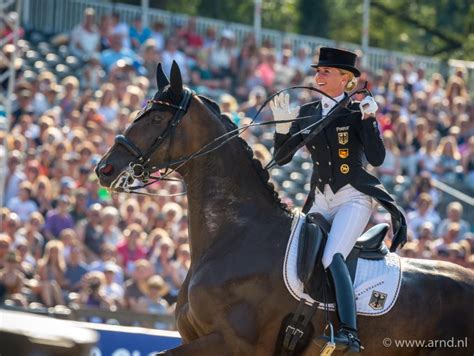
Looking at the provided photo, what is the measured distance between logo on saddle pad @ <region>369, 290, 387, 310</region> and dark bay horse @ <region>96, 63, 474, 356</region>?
9cm

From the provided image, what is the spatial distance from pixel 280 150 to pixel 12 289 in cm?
586

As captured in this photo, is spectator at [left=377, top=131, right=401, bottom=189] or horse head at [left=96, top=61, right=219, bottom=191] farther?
spectator at [left=377, top=131, right=401, bottom=189]

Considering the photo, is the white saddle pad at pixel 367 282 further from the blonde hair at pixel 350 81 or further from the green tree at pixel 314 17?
the green tree at pixel 314 17

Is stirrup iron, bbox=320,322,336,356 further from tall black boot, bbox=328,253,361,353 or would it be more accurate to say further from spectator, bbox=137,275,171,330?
spectator, bbox=137,275,171,330

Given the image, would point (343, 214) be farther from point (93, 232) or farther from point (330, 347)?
point (93, 232)

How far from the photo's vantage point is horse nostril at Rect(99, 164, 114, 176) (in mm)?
8945

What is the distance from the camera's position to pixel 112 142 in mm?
17828

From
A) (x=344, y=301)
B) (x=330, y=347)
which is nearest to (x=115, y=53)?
(x=344, y=301)

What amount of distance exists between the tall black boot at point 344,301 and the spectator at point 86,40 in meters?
13.2

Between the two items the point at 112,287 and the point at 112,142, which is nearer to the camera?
the point at 112,287

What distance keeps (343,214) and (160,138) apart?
1.53 meters

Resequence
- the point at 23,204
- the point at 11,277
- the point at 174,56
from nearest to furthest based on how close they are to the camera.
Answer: the point at 11,277 → the point at 23,204 → the point at 174,56

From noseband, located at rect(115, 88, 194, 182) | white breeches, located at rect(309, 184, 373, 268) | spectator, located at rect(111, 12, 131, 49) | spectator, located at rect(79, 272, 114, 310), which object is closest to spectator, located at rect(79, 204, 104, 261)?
spectator, located at rect(79, 272, 114, 310)

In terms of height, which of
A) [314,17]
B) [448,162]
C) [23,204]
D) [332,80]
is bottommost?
[23,204]
